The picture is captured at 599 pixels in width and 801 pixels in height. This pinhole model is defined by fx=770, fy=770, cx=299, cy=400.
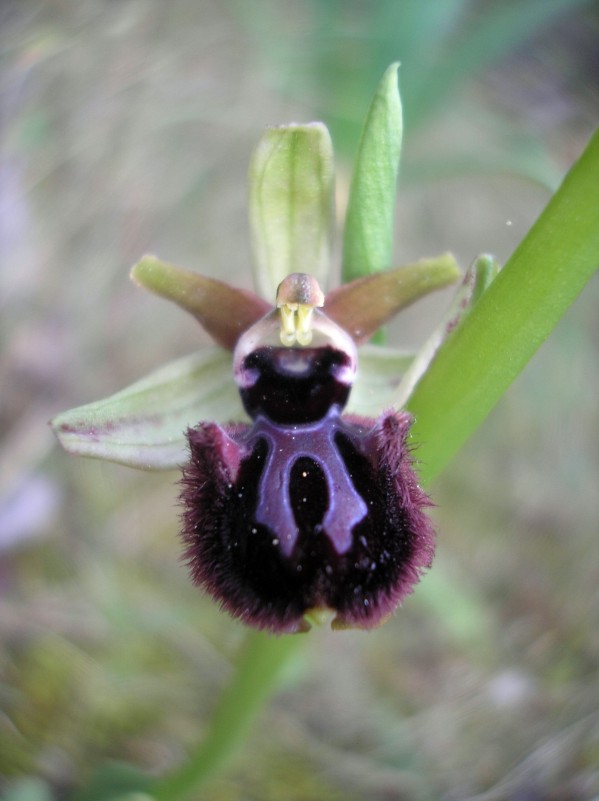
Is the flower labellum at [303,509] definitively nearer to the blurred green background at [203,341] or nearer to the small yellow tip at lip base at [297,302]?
the small yellow tip at lip base at [297,302]

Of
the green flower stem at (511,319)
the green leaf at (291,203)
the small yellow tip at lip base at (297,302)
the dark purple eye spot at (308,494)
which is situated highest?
the green leaf at (291,203)

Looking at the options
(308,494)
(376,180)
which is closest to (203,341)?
(376,180)

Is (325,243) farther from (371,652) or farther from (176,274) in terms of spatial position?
(371,652)

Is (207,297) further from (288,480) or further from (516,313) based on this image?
(516,313)

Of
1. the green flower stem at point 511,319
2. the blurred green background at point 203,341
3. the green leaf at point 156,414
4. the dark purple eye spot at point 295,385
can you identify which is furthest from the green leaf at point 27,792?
the green flower stem at point 511,319

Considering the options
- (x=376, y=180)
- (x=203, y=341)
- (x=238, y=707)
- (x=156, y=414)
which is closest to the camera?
(x=376, y=180)

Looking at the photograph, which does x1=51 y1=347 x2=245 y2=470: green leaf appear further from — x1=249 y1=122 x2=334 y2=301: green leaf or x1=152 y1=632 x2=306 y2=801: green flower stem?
x1=152 y1=632 x2=306 y2=801: green flower stem

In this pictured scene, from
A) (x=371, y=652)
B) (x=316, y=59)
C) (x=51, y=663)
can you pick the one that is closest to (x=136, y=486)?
(x=51, y=663)

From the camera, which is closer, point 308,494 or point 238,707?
point 308,494

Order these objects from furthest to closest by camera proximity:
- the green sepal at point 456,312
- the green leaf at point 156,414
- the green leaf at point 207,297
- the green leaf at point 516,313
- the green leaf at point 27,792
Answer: the green leaf at point 27,792 → the green leaf at point 207,297 → the green leaf at point 156,414 → the green sepal at point 456,312 → the green leaf at point 516,313
